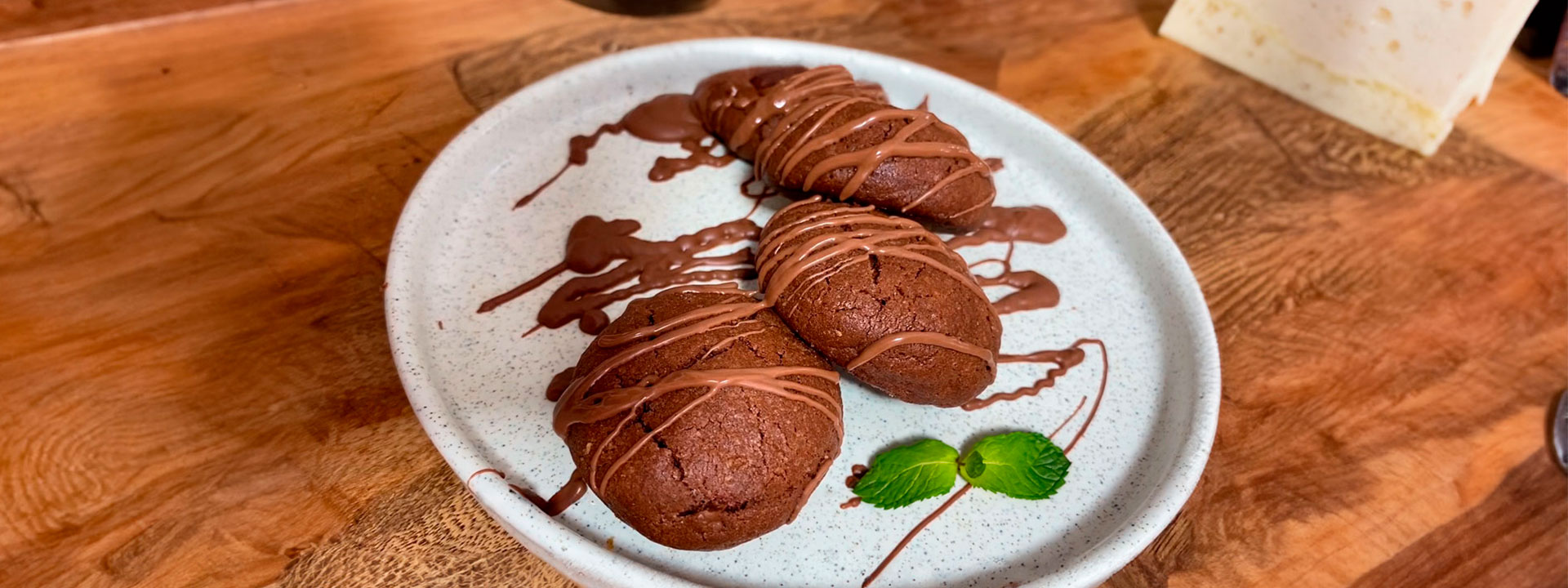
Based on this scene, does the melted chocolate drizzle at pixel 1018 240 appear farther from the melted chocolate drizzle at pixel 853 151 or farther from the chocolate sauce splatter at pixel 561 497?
the chocolate sauce splatter at pixel 561 497

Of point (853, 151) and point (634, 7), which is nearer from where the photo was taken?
point (853, 151)

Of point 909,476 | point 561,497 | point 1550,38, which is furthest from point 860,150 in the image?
point 1550,38

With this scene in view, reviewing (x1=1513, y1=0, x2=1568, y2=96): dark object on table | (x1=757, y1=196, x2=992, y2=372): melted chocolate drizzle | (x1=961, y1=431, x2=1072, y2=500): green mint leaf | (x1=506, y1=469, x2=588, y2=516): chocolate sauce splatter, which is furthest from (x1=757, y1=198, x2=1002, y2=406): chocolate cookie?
(x1=1513, y1=0, x2=1568, y2=96): dark object on table

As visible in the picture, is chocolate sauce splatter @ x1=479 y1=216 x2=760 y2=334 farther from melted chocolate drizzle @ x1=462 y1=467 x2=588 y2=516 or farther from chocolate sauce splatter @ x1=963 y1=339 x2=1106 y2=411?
chocolate sauce splatter @ x1=963 y1=339 x2=1106 y2=411

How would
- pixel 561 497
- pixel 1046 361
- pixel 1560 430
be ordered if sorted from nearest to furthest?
pixel 561 497
pixel 1046 361
pixel 1560 430

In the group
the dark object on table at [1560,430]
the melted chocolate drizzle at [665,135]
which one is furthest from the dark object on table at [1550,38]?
the melted chocolate drizzle at [665,135]

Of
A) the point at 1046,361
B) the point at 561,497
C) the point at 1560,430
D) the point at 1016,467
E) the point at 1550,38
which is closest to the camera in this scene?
the point at 561,497

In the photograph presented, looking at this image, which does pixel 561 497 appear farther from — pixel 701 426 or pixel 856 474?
pixel 856 474
